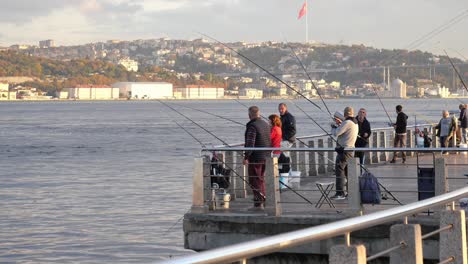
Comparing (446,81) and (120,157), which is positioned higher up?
(446,81)

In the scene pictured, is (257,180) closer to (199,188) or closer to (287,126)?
(199,188)

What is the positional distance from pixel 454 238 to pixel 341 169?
790 centimetres

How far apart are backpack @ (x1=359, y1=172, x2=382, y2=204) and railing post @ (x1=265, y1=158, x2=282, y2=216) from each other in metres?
1.03

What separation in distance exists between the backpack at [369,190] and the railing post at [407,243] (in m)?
6.45

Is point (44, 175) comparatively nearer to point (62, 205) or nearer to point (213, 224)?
point (62, 205)

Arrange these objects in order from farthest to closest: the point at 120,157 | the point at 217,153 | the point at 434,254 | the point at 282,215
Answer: the point at 120,157, the point at 217,153, the point at 282,215, the point at 434,254

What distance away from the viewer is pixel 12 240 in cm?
2425

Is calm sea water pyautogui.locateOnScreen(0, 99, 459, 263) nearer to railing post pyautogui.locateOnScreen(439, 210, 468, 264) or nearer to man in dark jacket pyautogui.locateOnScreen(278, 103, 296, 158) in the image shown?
man in dark jacket pyautogui.locateOnScreen(278, 103, 296, 158)

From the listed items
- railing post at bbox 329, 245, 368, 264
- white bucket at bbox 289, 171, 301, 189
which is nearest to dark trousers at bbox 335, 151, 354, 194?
white bucket at bbox 289, 171, 301, 189

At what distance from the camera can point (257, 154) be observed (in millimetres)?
14531

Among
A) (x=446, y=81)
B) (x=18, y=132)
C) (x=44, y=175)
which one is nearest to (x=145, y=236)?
(x=44, y=175)

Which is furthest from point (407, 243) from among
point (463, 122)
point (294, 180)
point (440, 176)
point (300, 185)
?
point (463, 122)

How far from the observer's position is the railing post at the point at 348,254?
547 cm

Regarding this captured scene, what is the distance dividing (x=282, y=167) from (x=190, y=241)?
12.3 feet
